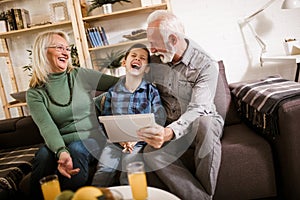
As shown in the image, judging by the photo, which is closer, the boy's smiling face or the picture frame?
the boy's smiling face

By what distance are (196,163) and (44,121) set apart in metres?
0.79

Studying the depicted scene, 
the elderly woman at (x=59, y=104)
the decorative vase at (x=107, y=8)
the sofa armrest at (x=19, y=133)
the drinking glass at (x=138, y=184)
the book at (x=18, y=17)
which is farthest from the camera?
the book at (x=18, y=17)

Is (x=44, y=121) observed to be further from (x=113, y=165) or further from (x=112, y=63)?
(x=112, y=63)

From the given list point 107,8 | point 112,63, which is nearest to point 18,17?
point 107,8

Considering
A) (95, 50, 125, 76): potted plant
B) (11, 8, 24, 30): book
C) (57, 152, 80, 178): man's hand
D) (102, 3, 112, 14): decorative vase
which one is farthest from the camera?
(11, 8, 24, 30): book

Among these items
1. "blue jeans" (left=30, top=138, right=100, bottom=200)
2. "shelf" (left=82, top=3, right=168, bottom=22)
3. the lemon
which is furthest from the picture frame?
the lemon

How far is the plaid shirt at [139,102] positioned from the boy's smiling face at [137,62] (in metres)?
0.06

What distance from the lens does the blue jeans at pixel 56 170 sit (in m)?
1.39

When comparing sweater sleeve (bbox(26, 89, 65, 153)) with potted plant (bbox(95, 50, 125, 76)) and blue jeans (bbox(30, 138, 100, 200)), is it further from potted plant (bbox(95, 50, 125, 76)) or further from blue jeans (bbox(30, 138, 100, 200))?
potted plant (bbox(95, 50, 125, 76))

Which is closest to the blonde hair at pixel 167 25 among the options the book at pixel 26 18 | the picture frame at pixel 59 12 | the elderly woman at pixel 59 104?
the elderly woman at pixel 59 104

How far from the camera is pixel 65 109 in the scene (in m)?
1.54

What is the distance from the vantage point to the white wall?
2463 mm

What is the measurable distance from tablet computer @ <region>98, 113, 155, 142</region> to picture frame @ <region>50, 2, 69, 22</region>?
151 cm

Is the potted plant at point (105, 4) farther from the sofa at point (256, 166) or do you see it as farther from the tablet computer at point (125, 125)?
the sofa at point (256, 166)
